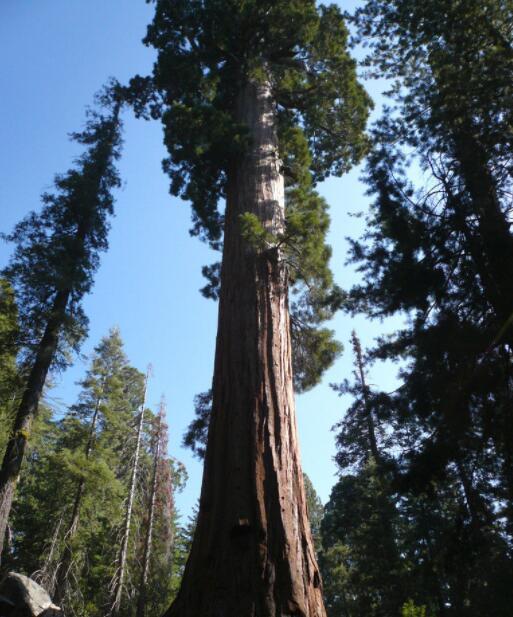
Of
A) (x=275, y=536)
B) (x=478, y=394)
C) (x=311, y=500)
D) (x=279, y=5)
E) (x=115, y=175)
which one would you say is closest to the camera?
(x=275, y=536)

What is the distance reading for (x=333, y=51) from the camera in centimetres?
824

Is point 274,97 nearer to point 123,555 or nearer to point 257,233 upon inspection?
point 257,233

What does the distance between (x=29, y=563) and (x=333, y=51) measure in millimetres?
23151

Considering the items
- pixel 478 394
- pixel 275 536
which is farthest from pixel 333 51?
pixel 275 536

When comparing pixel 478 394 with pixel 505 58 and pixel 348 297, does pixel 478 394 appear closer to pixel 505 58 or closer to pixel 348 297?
pixel 348 297

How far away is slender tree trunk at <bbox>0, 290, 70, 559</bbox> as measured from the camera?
782 cm

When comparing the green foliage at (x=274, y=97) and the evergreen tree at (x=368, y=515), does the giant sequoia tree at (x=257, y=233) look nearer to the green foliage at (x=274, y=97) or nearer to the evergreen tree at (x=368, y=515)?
the green foliage at (x=274, y=97)

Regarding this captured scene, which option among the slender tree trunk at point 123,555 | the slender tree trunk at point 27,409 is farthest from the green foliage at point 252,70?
the slender tree trunk at point 123,555

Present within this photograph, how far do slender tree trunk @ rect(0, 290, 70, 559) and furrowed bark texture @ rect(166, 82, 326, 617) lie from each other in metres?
5.63

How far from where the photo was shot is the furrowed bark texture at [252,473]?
2762 mm

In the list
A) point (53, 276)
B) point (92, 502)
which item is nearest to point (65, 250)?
point (53, 276)

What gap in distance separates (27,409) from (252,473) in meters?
6.74

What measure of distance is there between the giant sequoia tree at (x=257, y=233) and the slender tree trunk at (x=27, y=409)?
12.4ft

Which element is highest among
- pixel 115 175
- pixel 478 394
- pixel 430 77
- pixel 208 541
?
pixel 115 175
